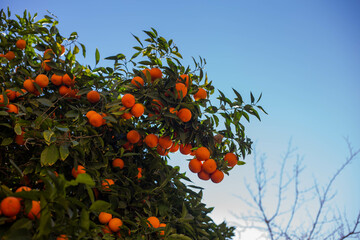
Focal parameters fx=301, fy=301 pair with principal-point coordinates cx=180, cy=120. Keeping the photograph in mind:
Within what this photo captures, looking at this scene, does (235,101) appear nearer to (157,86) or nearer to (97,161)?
(157,86)

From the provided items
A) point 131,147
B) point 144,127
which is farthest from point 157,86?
point 131,147

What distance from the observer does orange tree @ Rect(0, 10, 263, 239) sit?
136cm

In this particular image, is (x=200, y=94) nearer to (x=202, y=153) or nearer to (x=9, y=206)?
(x=202, y=153)

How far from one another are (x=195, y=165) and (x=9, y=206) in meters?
1.01

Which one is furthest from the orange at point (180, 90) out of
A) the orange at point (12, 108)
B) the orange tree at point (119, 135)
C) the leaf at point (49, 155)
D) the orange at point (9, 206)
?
the orange at point (9, 206)

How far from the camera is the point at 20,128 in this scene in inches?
51.2

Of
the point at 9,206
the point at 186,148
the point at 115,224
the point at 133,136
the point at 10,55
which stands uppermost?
the point at 10,55

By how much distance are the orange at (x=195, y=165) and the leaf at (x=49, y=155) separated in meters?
0.74

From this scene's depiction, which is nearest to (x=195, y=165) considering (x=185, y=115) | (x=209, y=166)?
(x=209, y=166)

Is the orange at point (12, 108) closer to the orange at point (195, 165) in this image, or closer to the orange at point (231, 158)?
the orange at point (195, 165)

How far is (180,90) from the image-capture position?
1540mm

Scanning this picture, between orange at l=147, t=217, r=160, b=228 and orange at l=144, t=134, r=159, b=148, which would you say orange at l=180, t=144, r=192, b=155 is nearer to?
orange at l=144, t=134, r=159, b=148

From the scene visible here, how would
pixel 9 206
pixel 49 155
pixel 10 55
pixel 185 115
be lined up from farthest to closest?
1. pixel 10 55
2. pixel 185 115
3. pixel 49 155
4. pixel 9 206

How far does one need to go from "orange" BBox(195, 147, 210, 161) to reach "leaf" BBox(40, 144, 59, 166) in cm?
71
